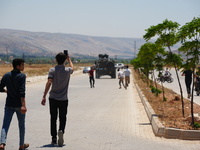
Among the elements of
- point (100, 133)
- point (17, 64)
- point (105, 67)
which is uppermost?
point (17, 64)

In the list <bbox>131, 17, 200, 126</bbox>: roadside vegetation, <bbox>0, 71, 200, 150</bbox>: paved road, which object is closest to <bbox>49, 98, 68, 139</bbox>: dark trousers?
<bbox>0, 71, 200, 150</bbox>: paved road

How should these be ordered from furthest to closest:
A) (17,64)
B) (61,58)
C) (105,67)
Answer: (105,67) < (61,58) < (17,64)

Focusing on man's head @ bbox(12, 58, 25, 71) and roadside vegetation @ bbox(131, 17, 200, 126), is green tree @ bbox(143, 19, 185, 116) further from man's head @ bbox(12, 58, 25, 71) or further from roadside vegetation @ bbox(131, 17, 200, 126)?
Answer: man's head @ bbox(12, 58, 25, 71)

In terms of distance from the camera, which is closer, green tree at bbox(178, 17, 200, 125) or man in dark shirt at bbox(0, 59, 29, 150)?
man in dark shirt at bbox(0, 59, 29, 150)

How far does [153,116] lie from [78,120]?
6.97 feet

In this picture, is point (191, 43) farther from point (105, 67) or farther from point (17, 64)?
point (105, 67)

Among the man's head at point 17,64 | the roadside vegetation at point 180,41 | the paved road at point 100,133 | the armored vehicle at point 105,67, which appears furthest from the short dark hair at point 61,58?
the armored vehicle at point 105,67

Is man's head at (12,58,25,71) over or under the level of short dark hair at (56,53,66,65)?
under

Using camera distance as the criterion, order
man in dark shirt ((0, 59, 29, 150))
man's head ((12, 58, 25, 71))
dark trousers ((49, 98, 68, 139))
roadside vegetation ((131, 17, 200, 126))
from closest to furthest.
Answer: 1. man in dark shirt ((0, 59, 29, 150))
2. man's head ((12, 58, 25, 71))
3. dark trousers ((49, 98, 68, 139))
4. roadside vegetation ((131, 17, 200, 126))

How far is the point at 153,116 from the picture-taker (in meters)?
12.8

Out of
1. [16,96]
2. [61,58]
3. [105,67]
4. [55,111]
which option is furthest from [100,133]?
[105,67]

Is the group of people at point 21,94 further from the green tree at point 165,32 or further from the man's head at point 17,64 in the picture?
the green tree at point 165,32

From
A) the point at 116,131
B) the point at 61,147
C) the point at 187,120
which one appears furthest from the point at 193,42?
the point at 61,147

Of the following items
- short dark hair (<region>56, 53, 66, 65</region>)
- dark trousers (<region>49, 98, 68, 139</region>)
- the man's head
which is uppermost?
short dark hair (<region>56, 53, 66, 65</region>)
